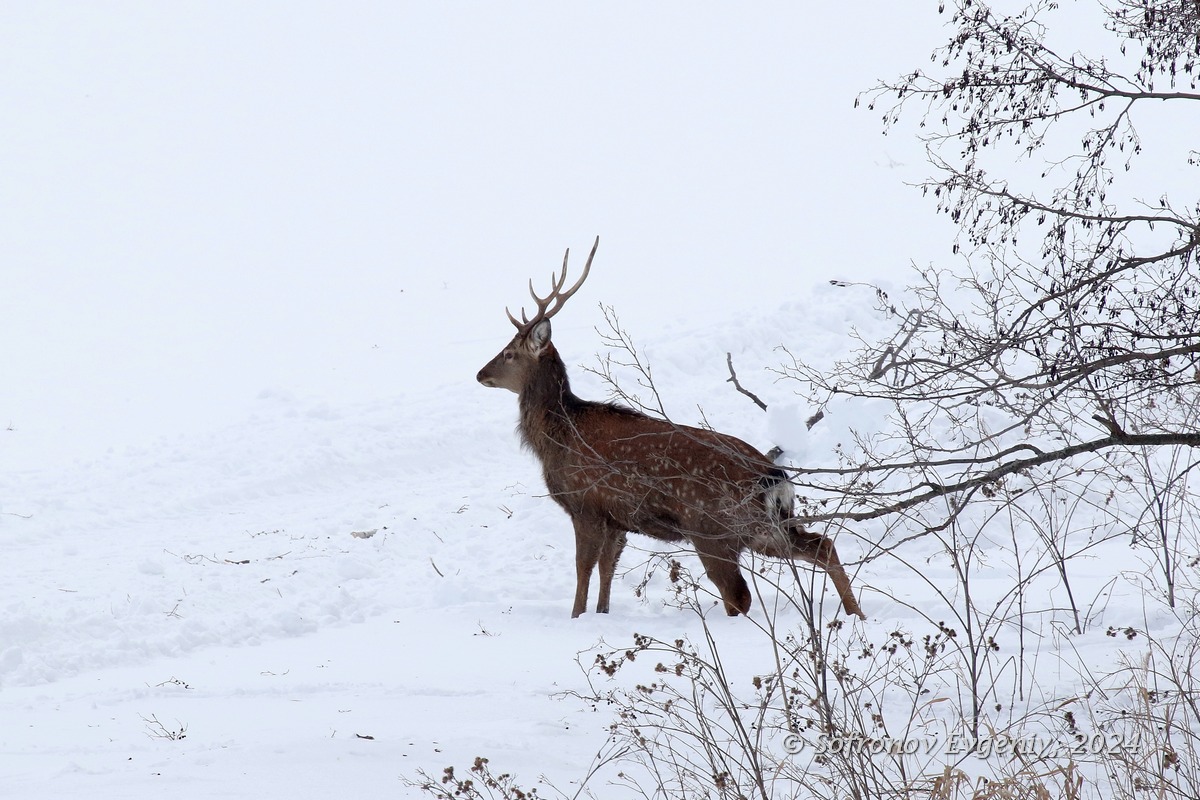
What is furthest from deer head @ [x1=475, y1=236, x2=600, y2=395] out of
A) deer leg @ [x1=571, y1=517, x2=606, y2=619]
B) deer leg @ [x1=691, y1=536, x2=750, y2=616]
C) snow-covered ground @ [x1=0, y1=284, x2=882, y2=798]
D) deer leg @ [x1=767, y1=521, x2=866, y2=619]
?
deer leg @ [x1=767, y1=521, x2=866, y2=619]

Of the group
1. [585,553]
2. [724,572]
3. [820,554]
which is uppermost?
[820,554]

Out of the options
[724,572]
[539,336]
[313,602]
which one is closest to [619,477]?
[724,572]

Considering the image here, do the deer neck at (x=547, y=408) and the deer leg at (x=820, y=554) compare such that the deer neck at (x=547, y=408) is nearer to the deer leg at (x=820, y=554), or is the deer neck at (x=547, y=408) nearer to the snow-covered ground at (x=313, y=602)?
the snow-covered ground at (x=313, y=602)

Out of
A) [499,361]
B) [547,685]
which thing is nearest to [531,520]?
[499,361]

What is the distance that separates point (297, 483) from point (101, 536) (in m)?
2.26

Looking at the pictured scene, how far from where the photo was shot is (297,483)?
12367mm

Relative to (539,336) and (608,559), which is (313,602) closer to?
(608,559)

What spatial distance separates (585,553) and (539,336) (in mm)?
1765

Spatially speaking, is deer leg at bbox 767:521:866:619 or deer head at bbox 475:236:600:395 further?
deer head at bbox 475:236:600:395

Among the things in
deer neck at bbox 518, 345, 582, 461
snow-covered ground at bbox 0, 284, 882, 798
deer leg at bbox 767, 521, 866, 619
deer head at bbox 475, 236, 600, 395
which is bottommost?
snow-covered ground at bbox 0, 284, 882, 798

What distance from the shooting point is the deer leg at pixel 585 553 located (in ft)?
26.3

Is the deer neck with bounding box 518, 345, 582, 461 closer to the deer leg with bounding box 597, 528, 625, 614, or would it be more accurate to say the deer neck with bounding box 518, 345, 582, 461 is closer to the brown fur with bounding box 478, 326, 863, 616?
the brown fur with bounding box 478, 326, 863, 616

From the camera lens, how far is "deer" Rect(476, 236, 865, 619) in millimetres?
7238

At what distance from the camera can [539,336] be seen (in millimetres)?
8945
